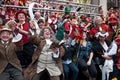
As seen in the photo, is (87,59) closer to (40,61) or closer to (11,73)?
(40,61)

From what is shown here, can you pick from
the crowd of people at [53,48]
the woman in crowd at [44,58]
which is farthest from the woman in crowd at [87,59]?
the woman in crowd at [44,58]

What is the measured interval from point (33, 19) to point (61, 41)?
798 mm

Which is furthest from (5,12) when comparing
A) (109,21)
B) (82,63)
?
(109,21)

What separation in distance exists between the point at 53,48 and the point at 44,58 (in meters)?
0.28

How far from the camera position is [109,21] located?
33.2 feet

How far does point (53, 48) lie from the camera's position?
7.01 m

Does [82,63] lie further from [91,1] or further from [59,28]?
[91,1]

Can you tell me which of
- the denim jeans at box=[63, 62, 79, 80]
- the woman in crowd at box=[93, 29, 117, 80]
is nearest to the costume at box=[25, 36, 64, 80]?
the denim jeans at box=[63, 62, 79, 80]

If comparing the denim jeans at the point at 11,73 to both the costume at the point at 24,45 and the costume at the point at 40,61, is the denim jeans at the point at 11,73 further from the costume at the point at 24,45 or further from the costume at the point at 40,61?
the costume at the point at 24,45

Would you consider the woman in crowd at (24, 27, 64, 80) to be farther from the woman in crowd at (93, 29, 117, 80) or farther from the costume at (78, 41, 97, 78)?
the woman in crowd at (93, 29, 117, 80)

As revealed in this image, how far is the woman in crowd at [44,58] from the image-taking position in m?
6.98

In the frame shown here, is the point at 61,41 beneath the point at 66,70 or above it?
above

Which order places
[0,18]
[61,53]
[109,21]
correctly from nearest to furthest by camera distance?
[61,53] < [0,18] < [109,21]

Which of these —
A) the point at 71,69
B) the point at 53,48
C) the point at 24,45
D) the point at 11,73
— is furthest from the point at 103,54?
the point at 11,73
